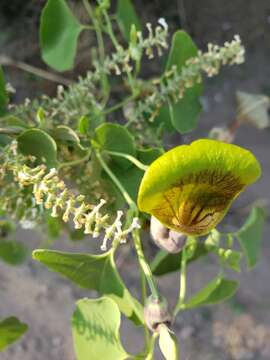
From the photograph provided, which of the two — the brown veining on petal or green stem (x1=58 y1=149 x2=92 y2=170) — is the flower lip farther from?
green stem (x1=58 y1=149 x2=92 y2=170)

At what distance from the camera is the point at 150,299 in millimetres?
446

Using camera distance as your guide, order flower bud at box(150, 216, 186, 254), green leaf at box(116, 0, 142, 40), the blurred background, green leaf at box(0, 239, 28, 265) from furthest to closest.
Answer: the blurred background → green leaf at box(0, 239, 28, 265) → green leaf at box(116, 0, 142, 40) → flower bud at box(150, 216, 186, 254)

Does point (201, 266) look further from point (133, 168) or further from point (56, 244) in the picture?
point (133, 168)

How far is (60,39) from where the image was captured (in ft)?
2.12

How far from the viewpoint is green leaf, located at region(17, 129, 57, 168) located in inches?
18.8

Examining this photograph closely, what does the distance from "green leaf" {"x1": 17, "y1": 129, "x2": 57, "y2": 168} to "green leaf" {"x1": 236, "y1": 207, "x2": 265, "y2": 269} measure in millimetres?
263

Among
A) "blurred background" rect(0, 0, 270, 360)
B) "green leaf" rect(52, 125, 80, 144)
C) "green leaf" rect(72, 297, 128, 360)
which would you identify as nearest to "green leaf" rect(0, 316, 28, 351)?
"green leaf" rect(72, 297, 128, 360)

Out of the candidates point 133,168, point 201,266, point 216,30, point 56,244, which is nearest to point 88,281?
point 133,168

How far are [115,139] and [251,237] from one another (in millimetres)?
268

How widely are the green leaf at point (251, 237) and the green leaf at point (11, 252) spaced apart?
31cm

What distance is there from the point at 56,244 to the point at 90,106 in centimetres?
72

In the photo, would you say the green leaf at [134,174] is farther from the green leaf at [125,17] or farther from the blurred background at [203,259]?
the blurred background at [203,259]

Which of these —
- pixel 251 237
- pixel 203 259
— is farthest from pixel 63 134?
A: pixel 203 259

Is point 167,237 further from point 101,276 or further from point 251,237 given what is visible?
point 251,237
